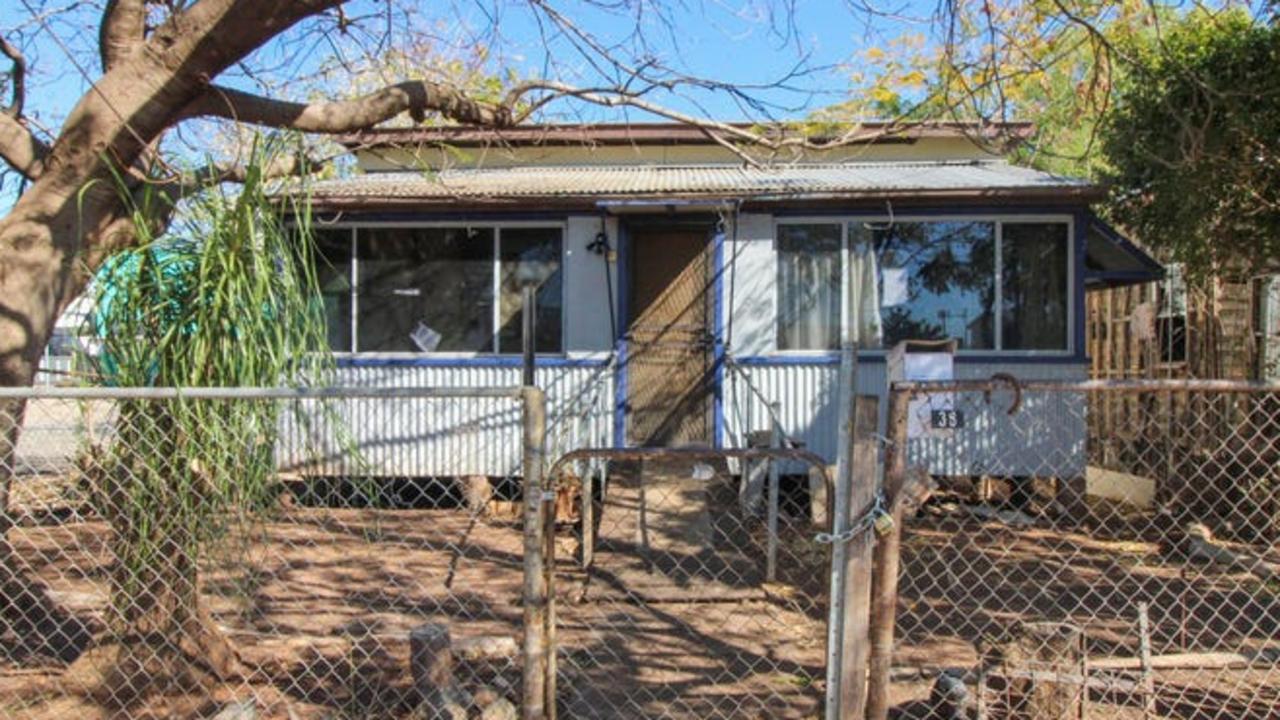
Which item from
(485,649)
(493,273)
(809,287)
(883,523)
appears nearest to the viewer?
(883,523)

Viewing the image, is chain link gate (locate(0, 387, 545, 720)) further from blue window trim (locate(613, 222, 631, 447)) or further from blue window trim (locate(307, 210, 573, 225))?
blue window trim (locate(307, 210, 573, 225))

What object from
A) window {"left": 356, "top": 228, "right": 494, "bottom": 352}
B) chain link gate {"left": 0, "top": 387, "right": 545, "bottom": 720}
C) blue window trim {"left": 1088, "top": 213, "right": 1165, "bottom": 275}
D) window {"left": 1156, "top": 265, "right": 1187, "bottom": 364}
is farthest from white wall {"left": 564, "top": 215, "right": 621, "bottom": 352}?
window {"left": 1156, "top": 265, "right": 1187, "bottom": 364}

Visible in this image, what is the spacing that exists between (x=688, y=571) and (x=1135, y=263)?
6.90m

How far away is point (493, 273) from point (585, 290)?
3.45 feet

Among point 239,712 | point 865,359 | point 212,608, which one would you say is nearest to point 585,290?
point 865,359

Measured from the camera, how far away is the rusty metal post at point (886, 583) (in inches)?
Answer: 126

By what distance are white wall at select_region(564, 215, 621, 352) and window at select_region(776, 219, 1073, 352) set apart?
1.90m

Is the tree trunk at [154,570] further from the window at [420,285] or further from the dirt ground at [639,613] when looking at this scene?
the window at [420,285]

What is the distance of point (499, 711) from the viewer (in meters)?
3.83

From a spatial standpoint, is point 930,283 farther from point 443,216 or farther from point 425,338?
point 425,338

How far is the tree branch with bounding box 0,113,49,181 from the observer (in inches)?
175

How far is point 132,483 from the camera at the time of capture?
3.79 meters

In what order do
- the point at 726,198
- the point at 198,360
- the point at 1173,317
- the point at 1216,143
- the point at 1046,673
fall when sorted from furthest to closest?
the point at 1173,317 < the point at 726,198 < the point at 1216,143 < the point at 1046,673 < the point at 198,360

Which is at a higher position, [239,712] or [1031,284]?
[1031,284]
